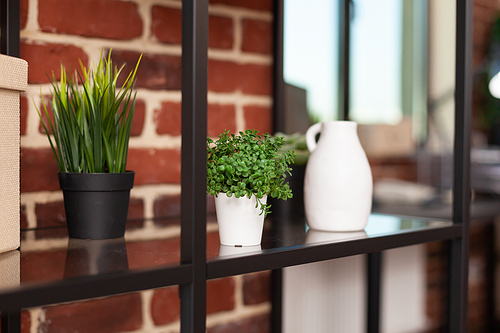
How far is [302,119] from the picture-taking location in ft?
4.16

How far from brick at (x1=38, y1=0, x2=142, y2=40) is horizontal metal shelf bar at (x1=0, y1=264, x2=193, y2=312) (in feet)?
1.91

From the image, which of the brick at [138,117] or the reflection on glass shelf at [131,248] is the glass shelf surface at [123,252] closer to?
the reflection on glass shelf at [131,248]

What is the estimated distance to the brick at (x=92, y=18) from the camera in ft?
2.85

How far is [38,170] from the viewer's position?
0.87 metres

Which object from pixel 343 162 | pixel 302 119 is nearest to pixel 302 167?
pixel 343 162

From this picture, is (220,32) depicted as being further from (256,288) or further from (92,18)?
(256,288)

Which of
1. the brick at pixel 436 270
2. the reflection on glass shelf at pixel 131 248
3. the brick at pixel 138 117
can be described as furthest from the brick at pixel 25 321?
the brick at pixel 436 270

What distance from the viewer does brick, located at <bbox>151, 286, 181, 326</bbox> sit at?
1.03 m

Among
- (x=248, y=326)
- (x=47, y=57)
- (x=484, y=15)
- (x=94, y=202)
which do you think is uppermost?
(x=484, y=15)

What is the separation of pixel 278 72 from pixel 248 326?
66 centimetres

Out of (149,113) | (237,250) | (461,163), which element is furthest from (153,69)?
(461,163)

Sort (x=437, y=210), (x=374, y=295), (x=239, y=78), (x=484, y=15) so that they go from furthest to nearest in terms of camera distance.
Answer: (x=484, y=15) < (x=437, y=210) < (x=374, y=295) < (x=239, y=78)

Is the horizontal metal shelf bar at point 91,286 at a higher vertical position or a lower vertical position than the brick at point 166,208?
lower

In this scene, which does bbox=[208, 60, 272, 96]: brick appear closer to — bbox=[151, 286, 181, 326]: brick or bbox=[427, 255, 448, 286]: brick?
bbox=[151, 286, 181, 326]: brick
